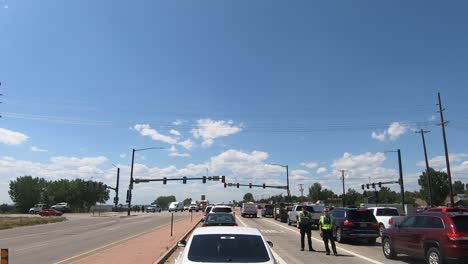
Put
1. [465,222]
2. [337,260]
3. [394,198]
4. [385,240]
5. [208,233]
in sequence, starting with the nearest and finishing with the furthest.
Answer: [208,233] → [465,222] → [337,260] → [385,240] → [394,198]

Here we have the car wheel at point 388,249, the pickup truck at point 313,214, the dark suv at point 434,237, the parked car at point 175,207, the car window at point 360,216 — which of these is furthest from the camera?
the parked car at point 175,207

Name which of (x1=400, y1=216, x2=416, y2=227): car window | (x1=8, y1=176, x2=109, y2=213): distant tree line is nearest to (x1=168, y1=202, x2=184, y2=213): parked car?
(x1=8, y1=176, x2=109, y2=213): distant tree line

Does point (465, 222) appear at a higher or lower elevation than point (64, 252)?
higher

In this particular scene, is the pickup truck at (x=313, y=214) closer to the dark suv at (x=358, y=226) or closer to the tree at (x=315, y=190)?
the dark suv at (x=358, y=226)

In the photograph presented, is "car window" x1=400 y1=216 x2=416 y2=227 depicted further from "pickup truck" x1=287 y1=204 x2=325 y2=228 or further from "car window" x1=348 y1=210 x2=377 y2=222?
"pickup truck" x1=287 y1=204 x2=325 y2=228

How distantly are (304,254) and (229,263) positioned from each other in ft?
36.4

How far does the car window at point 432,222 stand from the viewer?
507 inches

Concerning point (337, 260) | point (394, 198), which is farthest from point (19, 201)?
point (337, 260)

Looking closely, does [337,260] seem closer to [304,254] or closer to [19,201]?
[304,254]

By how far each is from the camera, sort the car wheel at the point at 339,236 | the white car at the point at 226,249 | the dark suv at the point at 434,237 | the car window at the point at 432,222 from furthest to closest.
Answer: the car wheel at the point at 339,236 → the car window at the point at 432,222 → the dark suv at the point at 434,237 → the white car at the point at 226,249

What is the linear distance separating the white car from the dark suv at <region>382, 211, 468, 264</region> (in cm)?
720

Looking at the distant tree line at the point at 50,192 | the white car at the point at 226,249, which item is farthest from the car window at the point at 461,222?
the distant tree line at the point at 50,192

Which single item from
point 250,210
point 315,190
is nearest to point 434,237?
point 250,210

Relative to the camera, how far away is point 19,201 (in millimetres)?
116000
